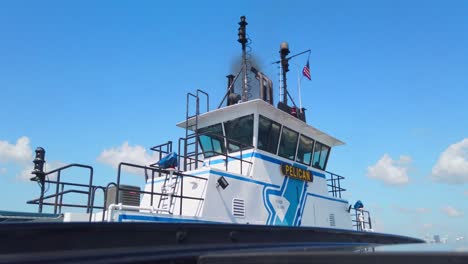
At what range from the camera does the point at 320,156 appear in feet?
38.3

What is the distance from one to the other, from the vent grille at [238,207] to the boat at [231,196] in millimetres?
23

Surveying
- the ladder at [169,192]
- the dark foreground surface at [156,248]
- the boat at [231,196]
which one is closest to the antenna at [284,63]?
the boat at [231,196]

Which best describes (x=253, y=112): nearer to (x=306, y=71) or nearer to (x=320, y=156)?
(x=320, y=156)

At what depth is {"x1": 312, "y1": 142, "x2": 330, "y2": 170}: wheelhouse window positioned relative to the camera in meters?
11.5

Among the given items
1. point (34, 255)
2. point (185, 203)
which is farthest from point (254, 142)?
point (34, 255)

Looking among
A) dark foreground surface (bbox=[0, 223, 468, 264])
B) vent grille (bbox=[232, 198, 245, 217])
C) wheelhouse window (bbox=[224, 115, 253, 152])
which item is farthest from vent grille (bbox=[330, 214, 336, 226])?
dark foreground surface (bbox=[0, 223, 468, 264])

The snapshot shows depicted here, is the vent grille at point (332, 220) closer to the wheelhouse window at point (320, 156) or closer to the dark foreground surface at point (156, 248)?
the wheelhouse window at point (320, 156)

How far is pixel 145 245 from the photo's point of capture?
2887 millimetres

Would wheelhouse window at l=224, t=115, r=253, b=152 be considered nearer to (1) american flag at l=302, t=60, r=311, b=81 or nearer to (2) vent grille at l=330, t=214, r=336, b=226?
(2) vent grille at l=330, t=214, r=336, b=226

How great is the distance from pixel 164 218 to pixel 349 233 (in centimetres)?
308

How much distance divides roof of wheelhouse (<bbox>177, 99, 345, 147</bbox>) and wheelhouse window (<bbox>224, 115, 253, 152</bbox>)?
0.14m

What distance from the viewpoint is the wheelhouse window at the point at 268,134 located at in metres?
9.66

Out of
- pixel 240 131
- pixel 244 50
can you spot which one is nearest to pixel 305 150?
pixel 240 131

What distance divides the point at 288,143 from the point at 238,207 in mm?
2999
